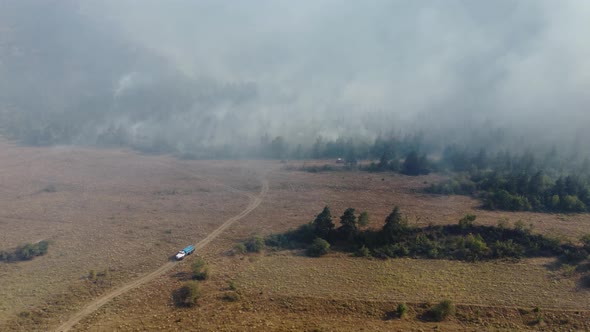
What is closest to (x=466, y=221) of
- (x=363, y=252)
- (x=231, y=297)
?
(x=363, y=252)

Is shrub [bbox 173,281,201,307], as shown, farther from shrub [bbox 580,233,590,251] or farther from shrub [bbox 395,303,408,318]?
shrub [bbox 580,233,590,251]

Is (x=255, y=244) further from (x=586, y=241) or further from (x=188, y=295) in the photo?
(x=586, y=241)

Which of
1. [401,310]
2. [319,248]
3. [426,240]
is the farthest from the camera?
[426,240]

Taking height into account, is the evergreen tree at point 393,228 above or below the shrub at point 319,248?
above

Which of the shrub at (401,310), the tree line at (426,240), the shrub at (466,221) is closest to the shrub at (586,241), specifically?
the tree line at (426,240)

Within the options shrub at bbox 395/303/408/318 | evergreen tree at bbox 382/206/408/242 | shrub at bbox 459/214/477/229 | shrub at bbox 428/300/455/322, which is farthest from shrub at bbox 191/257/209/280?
shrub at bbox 459/214/477/229

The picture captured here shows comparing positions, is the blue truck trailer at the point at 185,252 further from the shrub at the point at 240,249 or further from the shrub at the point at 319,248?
the shrub at the point at 319,248

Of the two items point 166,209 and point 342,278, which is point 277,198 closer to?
point 166,209
